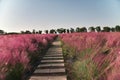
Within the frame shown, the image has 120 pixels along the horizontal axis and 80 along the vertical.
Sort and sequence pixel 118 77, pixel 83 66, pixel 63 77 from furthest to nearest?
pixel 63 77, pixel 83 66, pixel 118 77

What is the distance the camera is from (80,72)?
24.6ft

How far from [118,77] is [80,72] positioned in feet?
12.6

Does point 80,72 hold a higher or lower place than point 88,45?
lower

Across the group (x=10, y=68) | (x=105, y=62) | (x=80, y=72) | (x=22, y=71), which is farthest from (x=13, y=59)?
(x=105, y=62)

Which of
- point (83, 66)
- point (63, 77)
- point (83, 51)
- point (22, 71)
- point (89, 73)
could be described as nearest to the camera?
point (89, 73)

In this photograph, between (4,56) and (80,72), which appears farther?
(80,72)

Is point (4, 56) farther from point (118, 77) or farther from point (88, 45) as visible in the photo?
point (88, 45)

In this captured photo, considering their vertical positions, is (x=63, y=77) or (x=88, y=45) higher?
(x=88, y=45)

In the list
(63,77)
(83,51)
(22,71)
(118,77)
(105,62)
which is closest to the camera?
(118,77)

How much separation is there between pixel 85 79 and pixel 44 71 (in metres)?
3.53

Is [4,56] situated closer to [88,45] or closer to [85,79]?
[85,79]

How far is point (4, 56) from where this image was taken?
19.8ft

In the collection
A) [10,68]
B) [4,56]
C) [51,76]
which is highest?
[4,56]

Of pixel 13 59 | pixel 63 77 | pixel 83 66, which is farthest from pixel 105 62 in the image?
pixel 63 77
